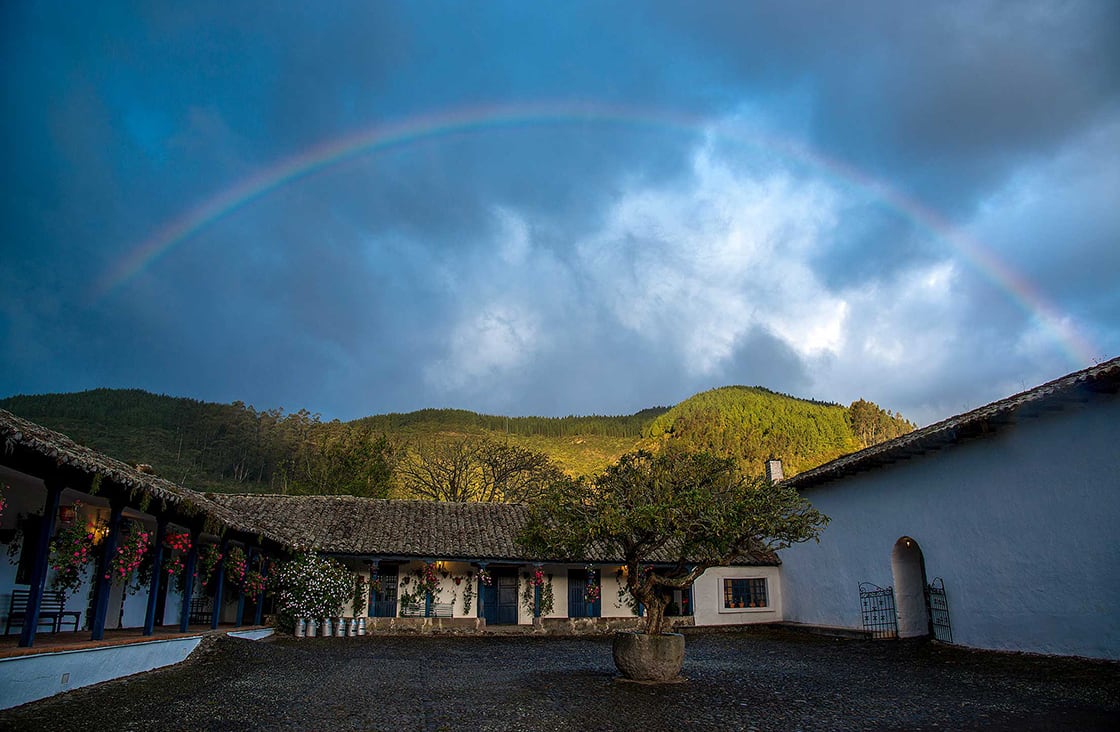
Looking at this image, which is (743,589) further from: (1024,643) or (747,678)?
(747,678)

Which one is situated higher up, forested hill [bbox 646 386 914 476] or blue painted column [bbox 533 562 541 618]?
forested hill [bbox 646 386 914 476]

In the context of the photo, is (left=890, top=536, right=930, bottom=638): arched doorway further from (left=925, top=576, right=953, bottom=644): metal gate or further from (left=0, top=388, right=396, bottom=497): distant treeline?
(left=0, top=388, right=396, bottom=497): distant treeline

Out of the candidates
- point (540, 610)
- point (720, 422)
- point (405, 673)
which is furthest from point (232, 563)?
point (720, 422)

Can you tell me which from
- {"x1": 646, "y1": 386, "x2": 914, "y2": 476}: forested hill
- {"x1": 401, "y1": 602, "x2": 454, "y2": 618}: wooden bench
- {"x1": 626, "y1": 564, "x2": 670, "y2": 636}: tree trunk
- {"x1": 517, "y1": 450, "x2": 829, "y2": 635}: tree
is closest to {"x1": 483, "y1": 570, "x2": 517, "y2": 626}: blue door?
{"x1": 401, "y1": 602, "x2": 454, "y2": 618}: wooden bench

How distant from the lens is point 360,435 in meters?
43.4

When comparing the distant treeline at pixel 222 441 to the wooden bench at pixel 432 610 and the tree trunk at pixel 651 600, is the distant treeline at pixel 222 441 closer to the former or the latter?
the wooden bench at pixel 432 610

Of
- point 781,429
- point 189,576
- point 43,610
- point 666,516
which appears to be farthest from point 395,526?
point 781,429

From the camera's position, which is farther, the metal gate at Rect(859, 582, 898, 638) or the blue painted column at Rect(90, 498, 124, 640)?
the metal gate at Rect(859, 582, 898, 638)

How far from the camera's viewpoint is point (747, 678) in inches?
414

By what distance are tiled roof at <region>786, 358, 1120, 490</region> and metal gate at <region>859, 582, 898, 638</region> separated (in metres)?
3.09

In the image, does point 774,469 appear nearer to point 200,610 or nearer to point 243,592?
point 243,592

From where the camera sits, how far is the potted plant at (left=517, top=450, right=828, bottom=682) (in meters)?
9.70

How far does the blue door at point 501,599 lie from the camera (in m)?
22.0

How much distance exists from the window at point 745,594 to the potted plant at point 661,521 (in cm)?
1283
